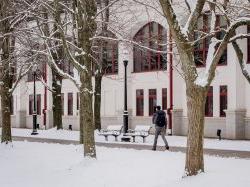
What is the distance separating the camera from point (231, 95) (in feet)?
94.6

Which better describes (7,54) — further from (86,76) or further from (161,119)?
(161,119)

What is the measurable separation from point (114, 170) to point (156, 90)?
19291 millimetres

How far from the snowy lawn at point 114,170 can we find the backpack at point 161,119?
1836 mm

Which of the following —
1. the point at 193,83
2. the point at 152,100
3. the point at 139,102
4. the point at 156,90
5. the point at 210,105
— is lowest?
the point at 210,105

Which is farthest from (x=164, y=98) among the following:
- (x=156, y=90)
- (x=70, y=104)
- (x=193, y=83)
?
(x=193, y=83)

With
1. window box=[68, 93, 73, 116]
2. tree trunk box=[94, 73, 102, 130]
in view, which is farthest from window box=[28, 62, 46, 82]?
tree trunk box=[94, 73, 102, 130]

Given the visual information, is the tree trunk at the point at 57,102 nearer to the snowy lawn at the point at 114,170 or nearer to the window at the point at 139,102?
the window at the point at 139,102

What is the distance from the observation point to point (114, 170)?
15.5m

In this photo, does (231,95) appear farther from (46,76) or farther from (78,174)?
(46,76)

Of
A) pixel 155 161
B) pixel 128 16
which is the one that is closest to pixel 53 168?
pixel 155 161

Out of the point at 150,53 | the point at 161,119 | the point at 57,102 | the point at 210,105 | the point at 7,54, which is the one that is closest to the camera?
the point at 161,119

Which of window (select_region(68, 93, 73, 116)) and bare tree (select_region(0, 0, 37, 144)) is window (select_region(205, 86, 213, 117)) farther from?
window (select_region(68, 93, 73, 116))

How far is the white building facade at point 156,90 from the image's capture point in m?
28.5

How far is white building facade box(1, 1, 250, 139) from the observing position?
2845 cm
